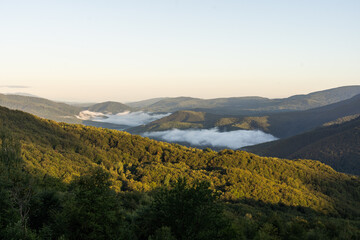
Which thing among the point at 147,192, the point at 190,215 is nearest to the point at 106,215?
the point at 190,215

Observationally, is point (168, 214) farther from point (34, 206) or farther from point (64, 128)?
point (64, 128)

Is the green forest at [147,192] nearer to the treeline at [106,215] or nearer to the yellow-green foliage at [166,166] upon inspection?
the treeline at [106,215]

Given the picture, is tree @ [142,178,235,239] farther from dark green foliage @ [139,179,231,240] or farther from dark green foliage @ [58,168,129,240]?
dark green foliage @ [58,168,129,240]

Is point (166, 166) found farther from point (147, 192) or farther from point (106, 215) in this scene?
point (106, 215)

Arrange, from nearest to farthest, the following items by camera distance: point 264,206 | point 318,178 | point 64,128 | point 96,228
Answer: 1. point 96,228
2. point 264,206
3. point 318,178
4. point 64,128

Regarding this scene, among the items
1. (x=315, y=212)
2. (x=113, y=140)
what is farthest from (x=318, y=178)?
(x=113, y=140)

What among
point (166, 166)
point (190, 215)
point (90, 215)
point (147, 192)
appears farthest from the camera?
point (166, 166)

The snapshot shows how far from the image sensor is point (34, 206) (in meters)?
44.5

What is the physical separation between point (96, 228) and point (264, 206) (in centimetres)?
9713

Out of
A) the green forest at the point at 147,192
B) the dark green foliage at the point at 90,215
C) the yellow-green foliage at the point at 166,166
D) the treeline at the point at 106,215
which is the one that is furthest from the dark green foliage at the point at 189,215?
the yellow-green foliage at the point at 166,166

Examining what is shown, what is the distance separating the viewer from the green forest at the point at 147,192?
34.6 m

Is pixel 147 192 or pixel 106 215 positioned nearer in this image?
pixel 106 215

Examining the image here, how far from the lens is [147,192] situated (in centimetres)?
10069

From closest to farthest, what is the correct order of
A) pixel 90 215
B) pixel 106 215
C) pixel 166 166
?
pixel 90 215, pixel 106 215, pixel 166 166
